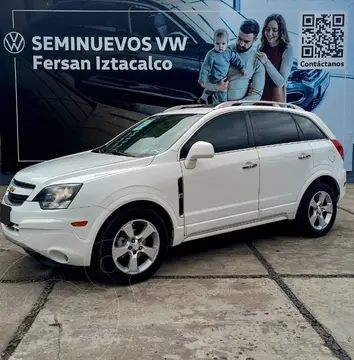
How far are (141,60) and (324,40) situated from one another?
171 inches

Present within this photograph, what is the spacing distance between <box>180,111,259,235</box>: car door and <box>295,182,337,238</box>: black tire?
2.93ft

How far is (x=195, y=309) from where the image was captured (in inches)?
159

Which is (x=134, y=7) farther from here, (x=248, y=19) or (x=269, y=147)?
(x=269, y=147)

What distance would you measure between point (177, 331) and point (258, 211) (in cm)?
233

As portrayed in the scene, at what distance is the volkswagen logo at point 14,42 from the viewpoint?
1048 centimetres

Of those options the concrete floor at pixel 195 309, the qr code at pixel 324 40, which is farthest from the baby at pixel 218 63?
the concrete floor at pixel 195 309

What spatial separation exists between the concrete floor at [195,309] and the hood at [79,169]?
105cm

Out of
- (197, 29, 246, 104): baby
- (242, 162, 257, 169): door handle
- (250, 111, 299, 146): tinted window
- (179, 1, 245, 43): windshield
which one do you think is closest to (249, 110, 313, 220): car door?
(250, 111, 299, 146): tinted window

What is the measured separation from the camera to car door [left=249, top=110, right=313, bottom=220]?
5.68 meters

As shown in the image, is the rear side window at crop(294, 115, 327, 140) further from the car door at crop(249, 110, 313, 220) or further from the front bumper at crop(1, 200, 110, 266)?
the front bumper at crop(1, 200, 110, 266)

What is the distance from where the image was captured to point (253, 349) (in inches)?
132

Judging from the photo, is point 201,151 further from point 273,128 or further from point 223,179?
point 273,128

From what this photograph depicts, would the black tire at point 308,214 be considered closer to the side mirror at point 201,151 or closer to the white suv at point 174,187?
the white suv at point 174,187

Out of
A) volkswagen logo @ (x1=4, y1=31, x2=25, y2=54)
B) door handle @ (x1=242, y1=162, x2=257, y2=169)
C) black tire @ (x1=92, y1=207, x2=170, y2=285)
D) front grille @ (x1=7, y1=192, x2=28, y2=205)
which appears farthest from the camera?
volkswagen logo @ (x1=4, y1=31, x2=25, y2=54)
